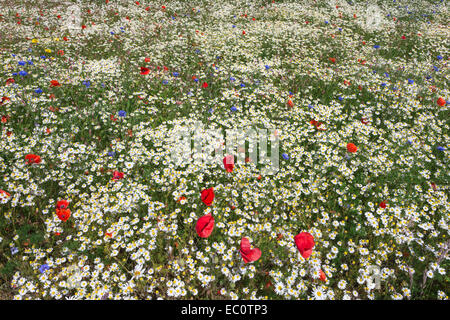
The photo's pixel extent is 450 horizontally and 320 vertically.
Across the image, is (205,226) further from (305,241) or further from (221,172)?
(221,172)

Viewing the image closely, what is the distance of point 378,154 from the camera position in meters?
4.73

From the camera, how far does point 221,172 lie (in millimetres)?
4199

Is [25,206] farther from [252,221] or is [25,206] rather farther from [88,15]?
[88,15]

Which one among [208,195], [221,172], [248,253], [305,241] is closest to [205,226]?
[208,195]

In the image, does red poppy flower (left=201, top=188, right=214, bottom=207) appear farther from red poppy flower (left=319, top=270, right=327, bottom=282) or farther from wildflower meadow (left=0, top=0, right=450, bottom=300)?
red poppy flower (left=319, top=270, right=327, bottom=282)

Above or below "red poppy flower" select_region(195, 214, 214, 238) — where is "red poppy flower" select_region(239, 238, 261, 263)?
below

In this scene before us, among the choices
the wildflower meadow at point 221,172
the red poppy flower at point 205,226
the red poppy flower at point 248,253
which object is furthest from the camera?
the wildflower meadow at point 221,172

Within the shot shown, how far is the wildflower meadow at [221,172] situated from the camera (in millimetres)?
2938

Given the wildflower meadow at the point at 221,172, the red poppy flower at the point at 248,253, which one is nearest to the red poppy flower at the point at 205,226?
the wildflower meadow at the point at 221,172

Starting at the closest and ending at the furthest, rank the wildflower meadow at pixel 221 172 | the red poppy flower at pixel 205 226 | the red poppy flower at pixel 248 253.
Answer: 1. the red poppy flower at pixel 248 253
2. the red poppy flower at pixel 205 226
3. the wildflower meadow at pixel 221 172

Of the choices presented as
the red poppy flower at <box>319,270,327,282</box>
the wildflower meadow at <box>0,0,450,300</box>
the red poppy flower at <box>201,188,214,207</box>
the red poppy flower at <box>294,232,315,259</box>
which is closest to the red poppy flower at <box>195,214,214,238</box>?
the wildflower meadow at <box>0,0,450,300</box>

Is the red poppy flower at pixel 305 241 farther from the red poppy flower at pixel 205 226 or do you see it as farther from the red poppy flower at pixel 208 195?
the red poppy flower at pixel 208 195

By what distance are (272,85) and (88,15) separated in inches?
388

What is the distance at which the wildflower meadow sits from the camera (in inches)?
116
